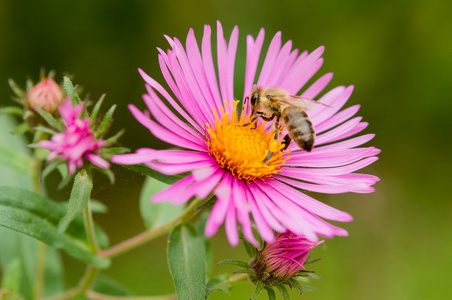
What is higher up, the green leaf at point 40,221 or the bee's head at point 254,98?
the bee's head at point 254,98

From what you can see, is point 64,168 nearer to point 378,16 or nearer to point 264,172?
point 264,172

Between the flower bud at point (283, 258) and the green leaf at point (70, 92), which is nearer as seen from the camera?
the green leaf at point (70, 92)

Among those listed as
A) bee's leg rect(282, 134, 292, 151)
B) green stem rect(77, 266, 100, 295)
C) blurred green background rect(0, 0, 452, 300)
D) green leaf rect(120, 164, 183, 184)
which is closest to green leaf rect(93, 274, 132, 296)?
green stem rect(77, 266, 100, 295)

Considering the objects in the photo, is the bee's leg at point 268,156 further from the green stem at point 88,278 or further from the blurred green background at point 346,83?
the blurred green background at point 346,83

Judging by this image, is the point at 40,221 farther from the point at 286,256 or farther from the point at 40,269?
the point at 286,256

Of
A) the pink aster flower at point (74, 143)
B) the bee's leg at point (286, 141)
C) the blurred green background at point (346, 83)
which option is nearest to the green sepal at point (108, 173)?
the pink aster flower at point (74, 143)

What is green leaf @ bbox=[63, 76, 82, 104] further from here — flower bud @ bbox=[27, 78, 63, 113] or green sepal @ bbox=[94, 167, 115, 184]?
flower bud @ bbox=[27, 78, 63, 113]
